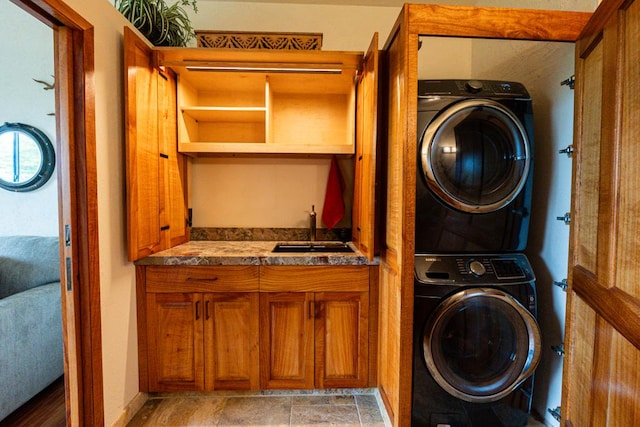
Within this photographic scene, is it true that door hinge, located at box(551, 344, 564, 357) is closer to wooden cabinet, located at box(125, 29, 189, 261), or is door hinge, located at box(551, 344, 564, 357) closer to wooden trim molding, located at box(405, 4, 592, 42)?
wooden trim molding, located at box(405, 4, 592, 42)

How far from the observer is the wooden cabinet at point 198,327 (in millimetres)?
1744

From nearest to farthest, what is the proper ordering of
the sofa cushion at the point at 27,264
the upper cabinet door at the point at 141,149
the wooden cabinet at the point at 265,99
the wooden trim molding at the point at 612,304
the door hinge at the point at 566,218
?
the wooden trim molding at the point at 612,304 < the door hinge at the point at 566,218 < the upper cabinet door at the point at 141,149 < the wooden cabinet at the point at 265,99 < the sofa cushion at the point at 27,264

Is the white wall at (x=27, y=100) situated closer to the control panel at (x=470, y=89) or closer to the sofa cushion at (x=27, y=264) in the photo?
the sofa cushion at (x=27, y=264)

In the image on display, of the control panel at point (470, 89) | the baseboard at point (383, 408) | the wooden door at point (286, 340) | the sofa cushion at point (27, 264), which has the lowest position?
the baseboard at point (383, 408)

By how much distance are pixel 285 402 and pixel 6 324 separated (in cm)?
161

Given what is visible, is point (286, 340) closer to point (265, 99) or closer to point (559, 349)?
point (559, 349)

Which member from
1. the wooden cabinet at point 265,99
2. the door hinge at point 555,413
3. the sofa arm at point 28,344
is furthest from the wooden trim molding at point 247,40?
the door hinge at point 555,413

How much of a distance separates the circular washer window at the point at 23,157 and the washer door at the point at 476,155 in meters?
2.82

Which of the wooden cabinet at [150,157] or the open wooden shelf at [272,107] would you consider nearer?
the wooden cabinet at [150,157]

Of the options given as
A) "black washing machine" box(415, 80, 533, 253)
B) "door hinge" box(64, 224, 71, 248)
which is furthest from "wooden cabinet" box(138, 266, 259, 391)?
"black washing machine" box(415, 80, 533, 253)

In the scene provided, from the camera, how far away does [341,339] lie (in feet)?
5.89

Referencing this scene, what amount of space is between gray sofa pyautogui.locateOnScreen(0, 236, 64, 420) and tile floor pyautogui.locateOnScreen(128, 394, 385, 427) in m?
0.67

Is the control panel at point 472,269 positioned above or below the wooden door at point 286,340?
above

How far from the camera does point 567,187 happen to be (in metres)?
1.49
